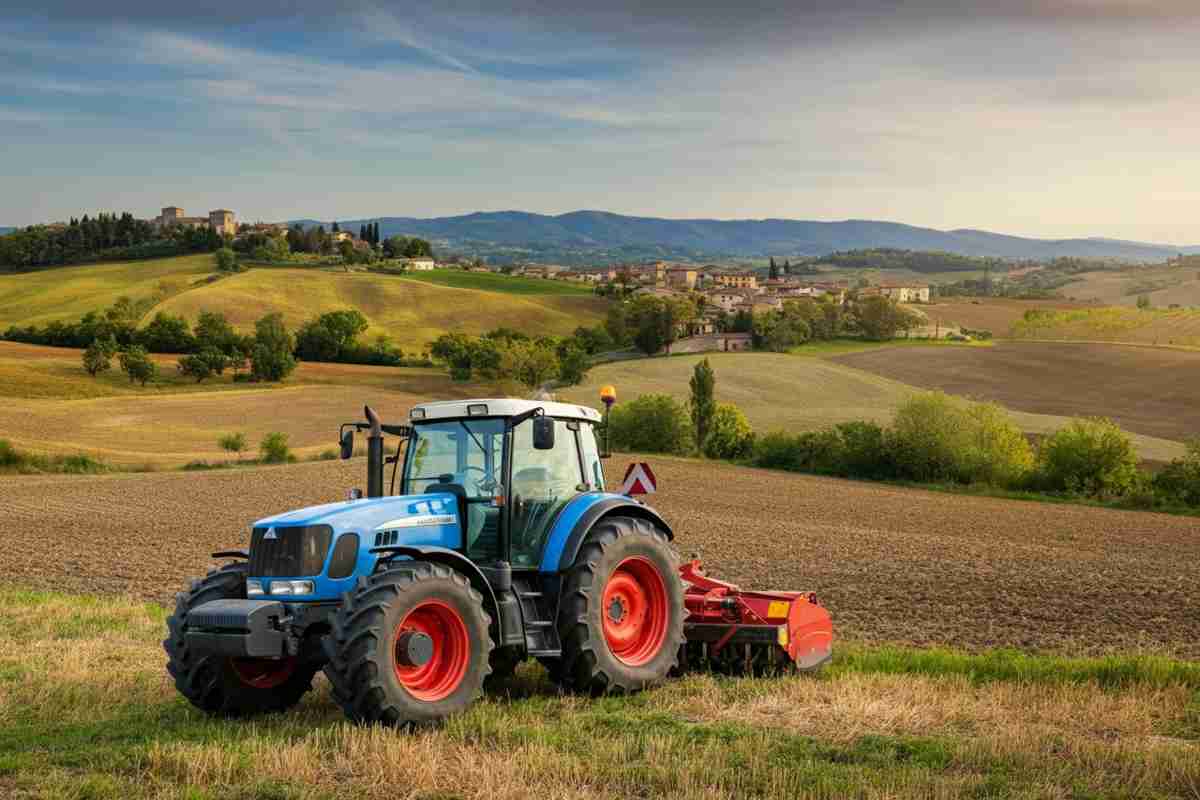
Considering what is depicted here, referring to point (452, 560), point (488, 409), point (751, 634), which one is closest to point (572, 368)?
point (751, 634)

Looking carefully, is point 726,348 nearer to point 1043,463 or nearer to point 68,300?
point 1043,463

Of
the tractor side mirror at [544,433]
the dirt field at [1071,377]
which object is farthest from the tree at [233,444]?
the dirt field at [1071,377]

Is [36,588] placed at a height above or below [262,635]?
below

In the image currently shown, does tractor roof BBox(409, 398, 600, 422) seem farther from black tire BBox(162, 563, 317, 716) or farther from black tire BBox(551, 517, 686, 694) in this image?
black tire BBox(162, 563, 317, 716)

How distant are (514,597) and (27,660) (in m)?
5.28

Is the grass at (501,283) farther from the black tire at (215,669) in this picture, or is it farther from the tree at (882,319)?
the black tire at (215,669)

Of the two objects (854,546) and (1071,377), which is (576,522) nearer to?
(854,546)

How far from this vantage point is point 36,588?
18562mm

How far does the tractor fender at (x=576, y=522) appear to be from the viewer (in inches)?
380

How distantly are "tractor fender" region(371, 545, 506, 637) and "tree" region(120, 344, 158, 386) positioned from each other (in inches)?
2731

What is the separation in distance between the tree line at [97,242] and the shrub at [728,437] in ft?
305

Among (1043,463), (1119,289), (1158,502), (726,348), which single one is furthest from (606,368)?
(1119,289)

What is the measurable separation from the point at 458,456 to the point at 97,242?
147m

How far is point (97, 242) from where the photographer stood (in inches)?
5625
